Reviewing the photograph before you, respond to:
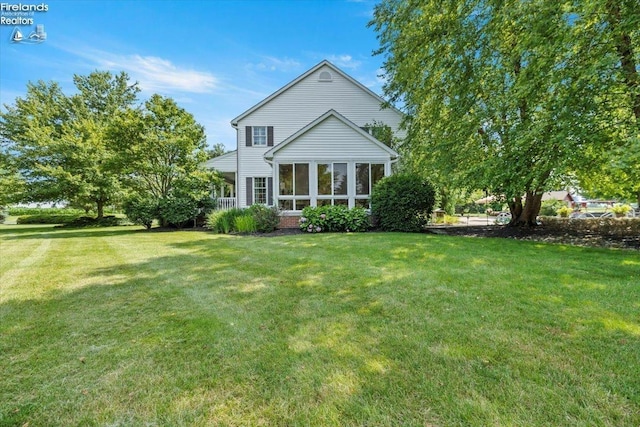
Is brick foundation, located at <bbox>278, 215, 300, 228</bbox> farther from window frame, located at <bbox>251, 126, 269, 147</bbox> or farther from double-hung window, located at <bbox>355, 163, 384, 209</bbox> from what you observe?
window frame, located at <bbox>251, 126, 269, 147</bbox>

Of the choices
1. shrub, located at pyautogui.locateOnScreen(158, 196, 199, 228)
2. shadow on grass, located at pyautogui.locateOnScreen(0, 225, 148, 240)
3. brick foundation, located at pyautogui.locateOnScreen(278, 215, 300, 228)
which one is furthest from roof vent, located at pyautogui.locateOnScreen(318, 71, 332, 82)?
shadow on grass, located at pyautogui.locateOnScreen(0, 225, 148, 240)

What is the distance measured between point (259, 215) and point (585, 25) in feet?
37.0

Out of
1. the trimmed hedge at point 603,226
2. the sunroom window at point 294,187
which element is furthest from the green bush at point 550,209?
the sunroom window at point 294,187

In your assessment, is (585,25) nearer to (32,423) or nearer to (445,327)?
(445,327)

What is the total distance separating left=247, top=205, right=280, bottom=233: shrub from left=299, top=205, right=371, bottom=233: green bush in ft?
4.12

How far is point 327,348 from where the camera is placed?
8.22 ft

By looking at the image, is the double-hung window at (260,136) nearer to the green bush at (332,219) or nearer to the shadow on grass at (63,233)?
the green bush at (332,219)

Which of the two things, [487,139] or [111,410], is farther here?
[487,139]

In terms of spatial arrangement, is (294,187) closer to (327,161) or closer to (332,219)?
(327,161)

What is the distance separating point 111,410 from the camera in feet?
5.97

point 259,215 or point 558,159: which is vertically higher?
point 558,159

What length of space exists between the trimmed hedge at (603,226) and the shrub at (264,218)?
39.7 ft

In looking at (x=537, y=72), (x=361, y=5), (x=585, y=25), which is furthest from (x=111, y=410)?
(x=361, y=5)

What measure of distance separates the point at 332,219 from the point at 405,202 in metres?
2.91
